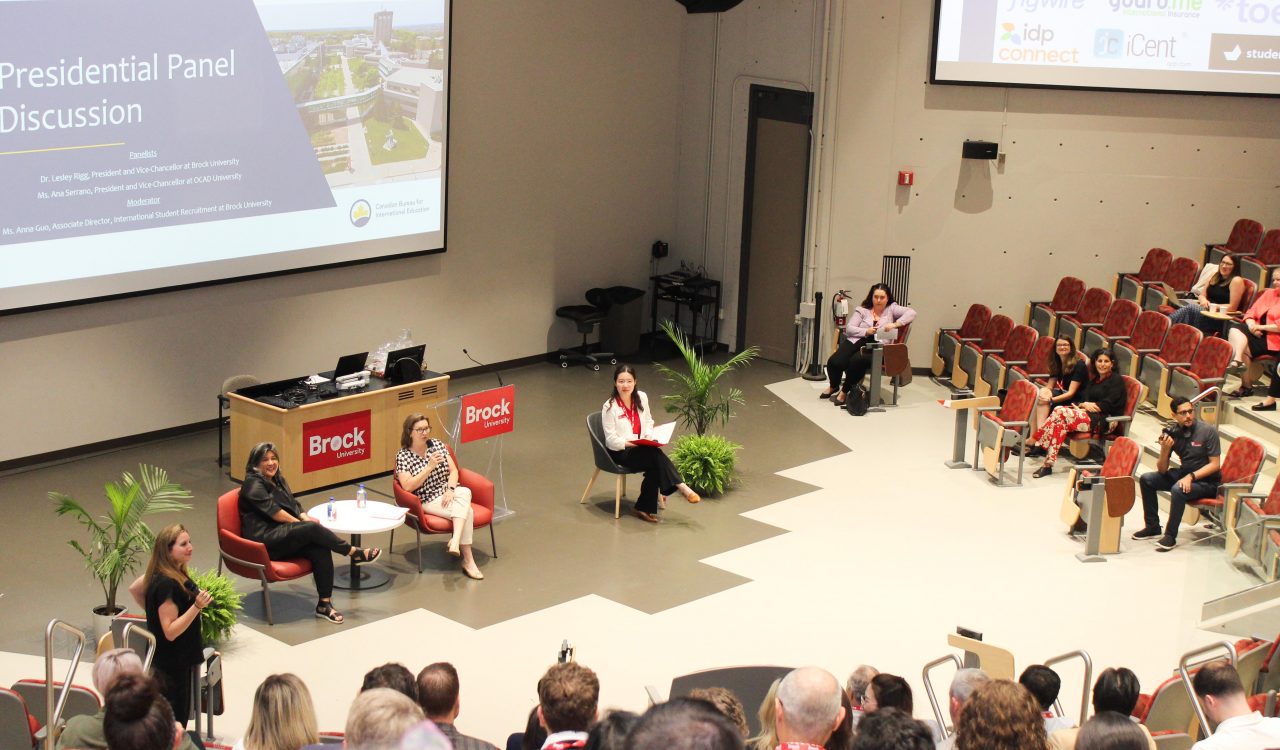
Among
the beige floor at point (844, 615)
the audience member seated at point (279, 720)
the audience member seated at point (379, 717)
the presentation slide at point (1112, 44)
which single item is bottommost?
the beige floor at point (844, 615)

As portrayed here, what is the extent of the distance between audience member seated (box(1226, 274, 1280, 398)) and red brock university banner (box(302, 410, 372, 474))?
6905 millimetres

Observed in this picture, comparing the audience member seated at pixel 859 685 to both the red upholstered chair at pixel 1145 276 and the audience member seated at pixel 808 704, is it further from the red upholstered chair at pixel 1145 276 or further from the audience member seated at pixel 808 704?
the red upholstered chair at pixel 1145 276

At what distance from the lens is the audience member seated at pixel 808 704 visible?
4211 mm

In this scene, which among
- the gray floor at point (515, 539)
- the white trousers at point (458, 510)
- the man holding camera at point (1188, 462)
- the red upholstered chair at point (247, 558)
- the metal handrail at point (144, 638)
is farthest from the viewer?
the man holding camera at point (1188, 462)

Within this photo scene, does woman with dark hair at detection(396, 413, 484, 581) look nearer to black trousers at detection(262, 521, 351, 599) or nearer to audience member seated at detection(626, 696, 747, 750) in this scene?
black trousers at detection(262, 521, 351, 599)

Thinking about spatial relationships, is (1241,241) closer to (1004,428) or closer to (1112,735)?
(1004,428)

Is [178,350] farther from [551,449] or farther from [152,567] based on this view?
[152,567]

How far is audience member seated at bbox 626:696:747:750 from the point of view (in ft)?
7.56

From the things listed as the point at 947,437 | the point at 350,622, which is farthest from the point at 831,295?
the point at 350,622

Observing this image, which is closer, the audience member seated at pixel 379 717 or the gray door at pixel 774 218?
the audience member seated at pixel 379 717

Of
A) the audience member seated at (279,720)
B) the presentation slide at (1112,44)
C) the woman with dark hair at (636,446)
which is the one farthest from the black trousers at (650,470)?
the audience member seated at (279,720)

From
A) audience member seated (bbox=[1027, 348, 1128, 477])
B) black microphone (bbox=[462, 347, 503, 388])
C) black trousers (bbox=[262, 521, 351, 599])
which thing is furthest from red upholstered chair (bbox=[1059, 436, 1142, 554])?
black microphone (bbox=[462, 347, 503, 388])

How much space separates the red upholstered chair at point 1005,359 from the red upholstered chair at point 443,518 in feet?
17.2

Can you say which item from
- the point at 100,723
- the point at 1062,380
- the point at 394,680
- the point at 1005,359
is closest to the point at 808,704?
the point at 394,680
